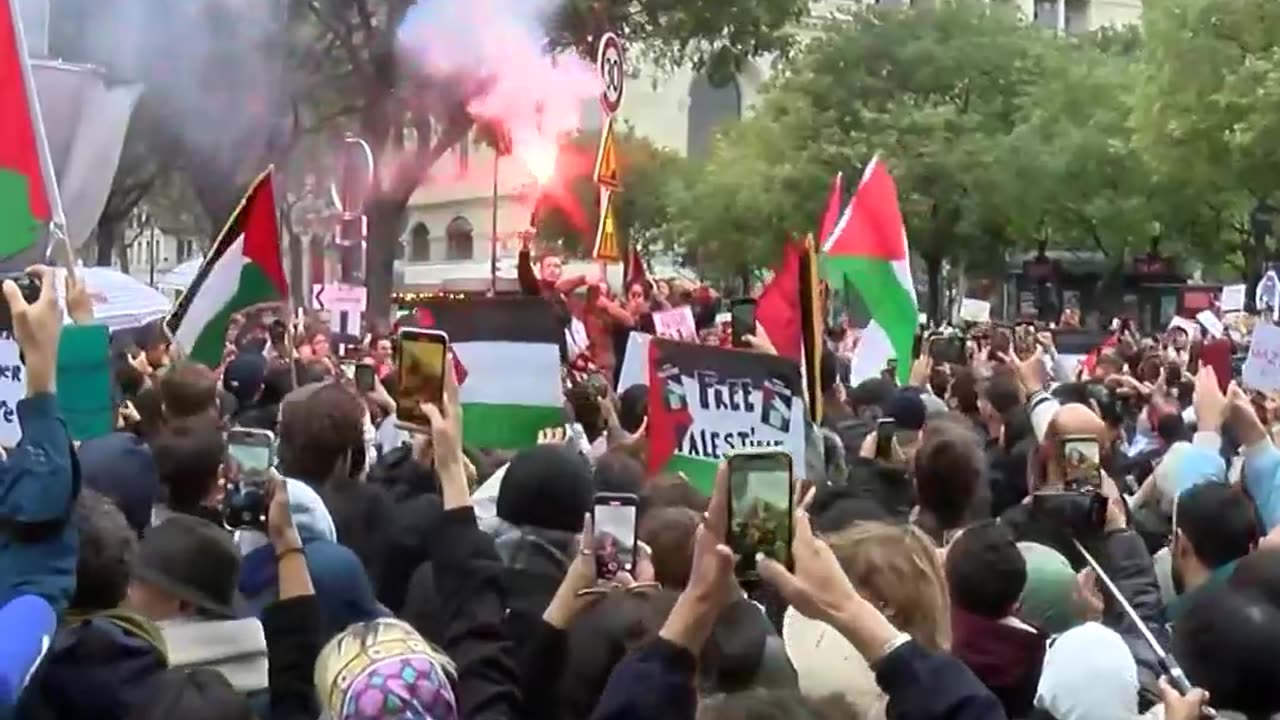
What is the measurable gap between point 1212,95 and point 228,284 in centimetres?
2897

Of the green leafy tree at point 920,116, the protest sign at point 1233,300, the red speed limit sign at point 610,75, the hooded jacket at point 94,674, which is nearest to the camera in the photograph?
the hooded jacket at point 94,674

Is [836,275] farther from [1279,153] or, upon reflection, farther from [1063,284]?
[1063,284]

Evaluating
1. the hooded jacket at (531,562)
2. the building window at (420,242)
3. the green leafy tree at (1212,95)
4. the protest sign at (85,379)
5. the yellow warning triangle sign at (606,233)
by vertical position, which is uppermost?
the green leafy tree at (1212,95)

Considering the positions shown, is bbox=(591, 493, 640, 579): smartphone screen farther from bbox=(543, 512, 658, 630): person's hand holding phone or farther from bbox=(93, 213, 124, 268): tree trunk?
bbox=(93, 213, 124, 268): tree trunk

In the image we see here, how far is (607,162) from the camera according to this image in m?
12.2

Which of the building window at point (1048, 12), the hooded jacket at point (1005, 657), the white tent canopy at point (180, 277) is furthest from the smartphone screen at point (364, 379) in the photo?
the building window at point (1048, 12)

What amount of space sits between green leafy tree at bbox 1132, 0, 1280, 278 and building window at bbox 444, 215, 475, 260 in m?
33.8

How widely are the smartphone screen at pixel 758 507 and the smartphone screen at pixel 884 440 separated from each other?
399 cm

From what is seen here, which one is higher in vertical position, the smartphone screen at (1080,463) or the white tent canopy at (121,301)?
the white tent canopy at (121,301)

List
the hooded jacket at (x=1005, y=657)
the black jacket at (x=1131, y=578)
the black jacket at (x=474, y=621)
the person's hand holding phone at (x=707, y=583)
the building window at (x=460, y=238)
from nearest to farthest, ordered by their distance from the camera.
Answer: the person's hand holding phone at (x=707, y=583), the black jacket at (x=474, y=621), the hooded jacket at (x=1005, y=657), the black jacket at (x=1131, y=578), the building window at (x=460, y=238)

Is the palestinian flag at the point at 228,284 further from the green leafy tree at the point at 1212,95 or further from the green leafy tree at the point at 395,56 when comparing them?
the green leafy tree at the point at 1212,95

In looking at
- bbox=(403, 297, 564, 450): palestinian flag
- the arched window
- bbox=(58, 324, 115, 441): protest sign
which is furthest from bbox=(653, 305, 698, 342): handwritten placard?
the arched window

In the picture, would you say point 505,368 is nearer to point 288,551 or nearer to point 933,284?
point 288,551

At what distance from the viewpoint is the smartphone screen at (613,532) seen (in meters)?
4.32
